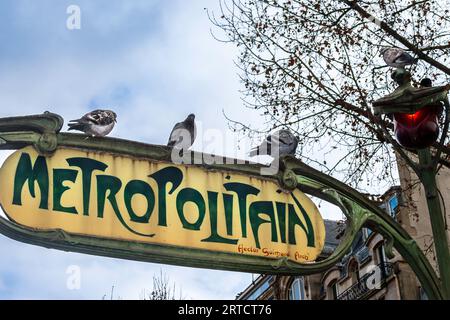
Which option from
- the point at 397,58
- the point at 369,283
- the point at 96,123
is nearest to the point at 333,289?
the point at 369,283

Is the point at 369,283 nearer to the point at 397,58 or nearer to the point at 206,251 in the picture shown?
the point at 397,58

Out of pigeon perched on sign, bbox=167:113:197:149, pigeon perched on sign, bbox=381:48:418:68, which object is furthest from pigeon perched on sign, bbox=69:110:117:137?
pigeon perched on sign, bbox=381:48:418:68

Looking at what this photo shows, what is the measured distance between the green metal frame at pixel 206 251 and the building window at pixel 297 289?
1086 inches

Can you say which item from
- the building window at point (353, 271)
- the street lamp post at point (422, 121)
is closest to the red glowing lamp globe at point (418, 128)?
the street lamp post at point (422, 121)

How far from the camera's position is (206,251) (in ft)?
20.9

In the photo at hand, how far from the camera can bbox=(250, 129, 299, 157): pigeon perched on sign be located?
7.41 m

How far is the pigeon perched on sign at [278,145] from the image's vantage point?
741 cm

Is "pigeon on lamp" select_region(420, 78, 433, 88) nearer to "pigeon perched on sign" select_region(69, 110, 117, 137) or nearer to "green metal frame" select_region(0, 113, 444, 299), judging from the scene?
"green metal frame" select_region(0, 113, 444, 299)

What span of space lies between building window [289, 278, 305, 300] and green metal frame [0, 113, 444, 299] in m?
27.6

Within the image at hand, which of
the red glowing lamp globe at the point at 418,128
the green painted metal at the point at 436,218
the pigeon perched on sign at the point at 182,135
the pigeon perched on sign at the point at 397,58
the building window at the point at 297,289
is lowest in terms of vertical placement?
the green painted metal at the point at 436,218

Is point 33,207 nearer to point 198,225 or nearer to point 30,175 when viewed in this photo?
point 30,175

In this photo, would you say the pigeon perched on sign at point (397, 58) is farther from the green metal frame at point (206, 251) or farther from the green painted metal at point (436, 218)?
the green metal frame at point (206, 251)

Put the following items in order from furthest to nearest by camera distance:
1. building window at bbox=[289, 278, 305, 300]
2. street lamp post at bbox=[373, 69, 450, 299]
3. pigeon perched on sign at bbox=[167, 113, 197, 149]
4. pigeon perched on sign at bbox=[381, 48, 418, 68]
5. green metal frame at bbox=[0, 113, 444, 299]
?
building window at bbox=[289, 278, 305, 300], pigeon perched on sign at bbox=[381, 48, 418, 68], pigeon perched on sign at bbox=[167, 113, 197, 149], street lamp post at bbox=[373, 69, 450, 299], green metal frame at bbox=[0, 113, 444, 299]
